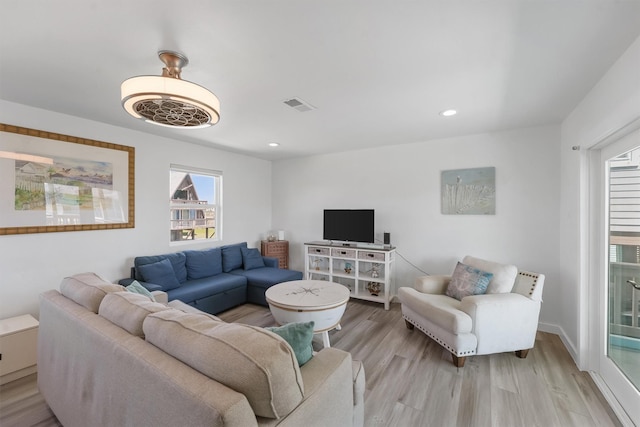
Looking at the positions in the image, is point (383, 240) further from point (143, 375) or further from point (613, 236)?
point (143, 375)

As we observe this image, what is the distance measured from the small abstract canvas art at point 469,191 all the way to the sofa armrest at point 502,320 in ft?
4.23

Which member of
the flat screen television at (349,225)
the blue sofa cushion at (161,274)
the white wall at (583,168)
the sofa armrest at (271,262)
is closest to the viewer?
the white wall at (583,168)

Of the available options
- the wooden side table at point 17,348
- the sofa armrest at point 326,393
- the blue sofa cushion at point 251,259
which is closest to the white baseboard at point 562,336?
the sofa armrest at point 326,393

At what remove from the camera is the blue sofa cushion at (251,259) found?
423cm

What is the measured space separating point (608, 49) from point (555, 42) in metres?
0.38

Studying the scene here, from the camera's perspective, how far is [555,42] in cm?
156

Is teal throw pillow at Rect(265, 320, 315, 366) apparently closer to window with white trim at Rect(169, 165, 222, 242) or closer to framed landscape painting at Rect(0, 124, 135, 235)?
framed landscape painting at Rect(0, 124, 135, 235)

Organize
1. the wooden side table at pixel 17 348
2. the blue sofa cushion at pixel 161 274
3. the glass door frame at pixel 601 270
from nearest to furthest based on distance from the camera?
the glass door frame at pixel 601 270
the wooden side table at pixel 17 348
the blue sofa cushion at pixel 161 274

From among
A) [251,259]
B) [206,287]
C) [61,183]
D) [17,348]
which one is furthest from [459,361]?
[61,183]

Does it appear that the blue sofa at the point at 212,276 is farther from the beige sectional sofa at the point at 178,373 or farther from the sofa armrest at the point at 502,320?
the sofa armrest at the point at 502,320

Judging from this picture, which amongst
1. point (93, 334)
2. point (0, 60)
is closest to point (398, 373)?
point (93, 334)

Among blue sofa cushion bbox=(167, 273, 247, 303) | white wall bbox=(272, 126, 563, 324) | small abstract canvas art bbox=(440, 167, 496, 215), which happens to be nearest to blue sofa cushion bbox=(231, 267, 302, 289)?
blue sofa cushion bbox=(167, 273, 247, 303)

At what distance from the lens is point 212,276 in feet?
12.5

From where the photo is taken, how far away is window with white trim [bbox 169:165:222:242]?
387 cm
